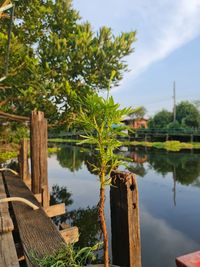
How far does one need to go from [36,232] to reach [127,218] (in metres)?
1.35

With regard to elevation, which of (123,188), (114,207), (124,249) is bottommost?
(124,249)

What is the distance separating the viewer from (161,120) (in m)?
48.3

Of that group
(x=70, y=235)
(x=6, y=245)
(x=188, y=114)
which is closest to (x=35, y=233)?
(x=6, y=245)

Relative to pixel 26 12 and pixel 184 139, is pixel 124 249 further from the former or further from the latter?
pixel 184 139

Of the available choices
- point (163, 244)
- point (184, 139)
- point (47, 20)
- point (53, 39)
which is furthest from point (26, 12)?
point (184, 139)

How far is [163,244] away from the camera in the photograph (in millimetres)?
6855

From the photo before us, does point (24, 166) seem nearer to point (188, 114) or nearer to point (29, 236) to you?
point (29, 236)

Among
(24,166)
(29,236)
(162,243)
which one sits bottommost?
(162,243)

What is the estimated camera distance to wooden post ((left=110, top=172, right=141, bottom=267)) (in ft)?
8.74

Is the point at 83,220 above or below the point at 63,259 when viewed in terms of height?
below

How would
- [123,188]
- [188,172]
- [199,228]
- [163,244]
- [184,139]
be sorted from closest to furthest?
1. [123,188]
2. [163,244]
3. [199,228]
4. [188,172]
5. [184,139]

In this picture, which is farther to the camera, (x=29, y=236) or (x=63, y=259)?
(x=29, y=236)

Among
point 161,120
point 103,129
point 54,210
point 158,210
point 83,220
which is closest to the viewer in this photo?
point 103,129

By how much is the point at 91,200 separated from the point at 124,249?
8245 millimetres
